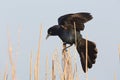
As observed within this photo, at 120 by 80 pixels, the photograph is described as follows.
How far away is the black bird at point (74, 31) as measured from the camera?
5.63m

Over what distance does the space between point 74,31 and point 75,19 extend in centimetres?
30

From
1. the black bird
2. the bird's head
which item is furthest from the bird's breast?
the bird's head

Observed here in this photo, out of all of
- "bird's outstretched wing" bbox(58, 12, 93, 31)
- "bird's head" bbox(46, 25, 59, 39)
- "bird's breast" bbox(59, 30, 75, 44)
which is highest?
"bird's outstretched wing" bbox(58, 12, 93, 31)

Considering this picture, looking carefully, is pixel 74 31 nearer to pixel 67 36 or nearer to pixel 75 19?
pixel 75 19

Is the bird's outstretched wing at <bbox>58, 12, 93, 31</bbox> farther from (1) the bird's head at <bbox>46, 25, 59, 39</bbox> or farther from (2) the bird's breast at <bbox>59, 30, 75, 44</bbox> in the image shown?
(1) the bird's head at <bbox>46, 25, 59, 39</bbox>

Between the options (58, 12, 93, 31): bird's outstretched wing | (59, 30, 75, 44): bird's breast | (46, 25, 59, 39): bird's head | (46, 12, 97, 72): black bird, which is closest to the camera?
(46, 12, 97, 72): black bird

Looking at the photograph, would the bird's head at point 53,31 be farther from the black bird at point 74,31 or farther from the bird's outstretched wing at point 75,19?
the bird's outstretched wing at point 75,19

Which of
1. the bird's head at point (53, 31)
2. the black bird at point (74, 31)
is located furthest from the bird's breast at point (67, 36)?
the bird's head at point (53, 31)

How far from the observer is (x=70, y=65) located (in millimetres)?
3750

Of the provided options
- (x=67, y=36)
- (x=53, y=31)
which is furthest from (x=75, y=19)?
(x=53, y=31)

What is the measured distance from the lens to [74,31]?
5684 millimetres

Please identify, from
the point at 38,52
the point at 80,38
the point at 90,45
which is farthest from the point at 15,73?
the point at 80,38

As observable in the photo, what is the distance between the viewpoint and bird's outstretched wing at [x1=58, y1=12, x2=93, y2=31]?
5.78 meters

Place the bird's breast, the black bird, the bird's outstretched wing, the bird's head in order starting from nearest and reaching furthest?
1. the black bird
2. the bird's outstretched wing
3. the bird's breast
4. the bird's head
